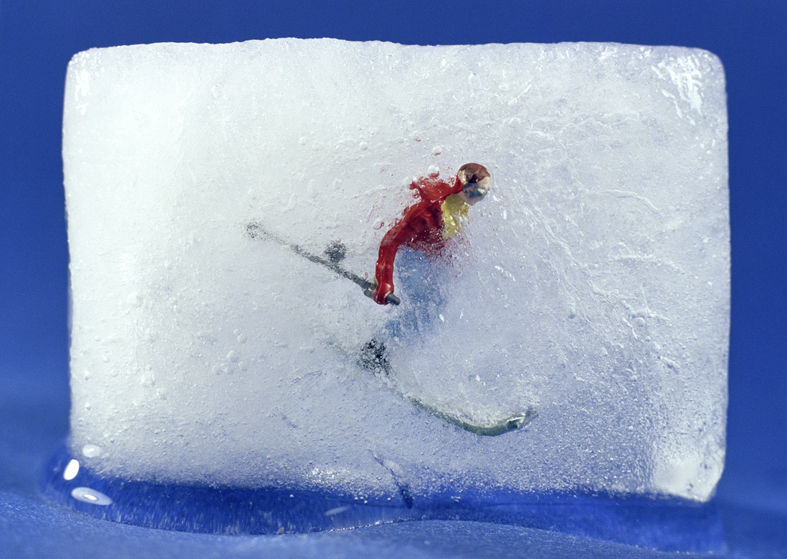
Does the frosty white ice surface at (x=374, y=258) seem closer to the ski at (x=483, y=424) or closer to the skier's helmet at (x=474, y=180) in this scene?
the ski at (x=483, y=424)

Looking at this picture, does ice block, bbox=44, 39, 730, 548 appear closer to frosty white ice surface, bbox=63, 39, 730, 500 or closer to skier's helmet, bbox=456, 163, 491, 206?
frosty white ice surface, bbox=63, 39, 730, 500

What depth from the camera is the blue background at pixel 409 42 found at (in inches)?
34.0

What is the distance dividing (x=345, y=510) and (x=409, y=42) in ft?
2.80

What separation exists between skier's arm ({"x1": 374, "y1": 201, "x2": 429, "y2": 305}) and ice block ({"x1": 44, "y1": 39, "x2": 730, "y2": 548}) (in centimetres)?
13

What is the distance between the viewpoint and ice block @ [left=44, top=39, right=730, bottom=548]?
2.45ft

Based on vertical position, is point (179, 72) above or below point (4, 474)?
above

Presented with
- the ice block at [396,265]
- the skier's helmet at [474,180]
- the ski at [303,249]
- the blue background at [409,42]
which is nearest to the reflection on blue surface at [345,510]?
the ice block at [396,265]

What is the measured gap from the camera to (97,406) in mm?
789

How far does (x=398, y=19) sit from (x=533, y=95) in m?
0.32

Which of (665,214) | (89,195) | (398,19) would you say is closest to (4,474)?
(89,195)

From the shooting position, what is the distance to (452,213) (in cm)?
61

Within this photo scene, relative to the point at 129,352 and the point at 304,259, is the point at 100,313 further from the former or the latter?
the point at 304,259

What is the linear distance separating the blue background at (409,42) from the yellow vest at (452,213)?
0.44 metres

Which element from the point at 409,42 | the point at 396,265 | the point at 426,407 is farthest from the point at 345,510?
the point at 409,42
